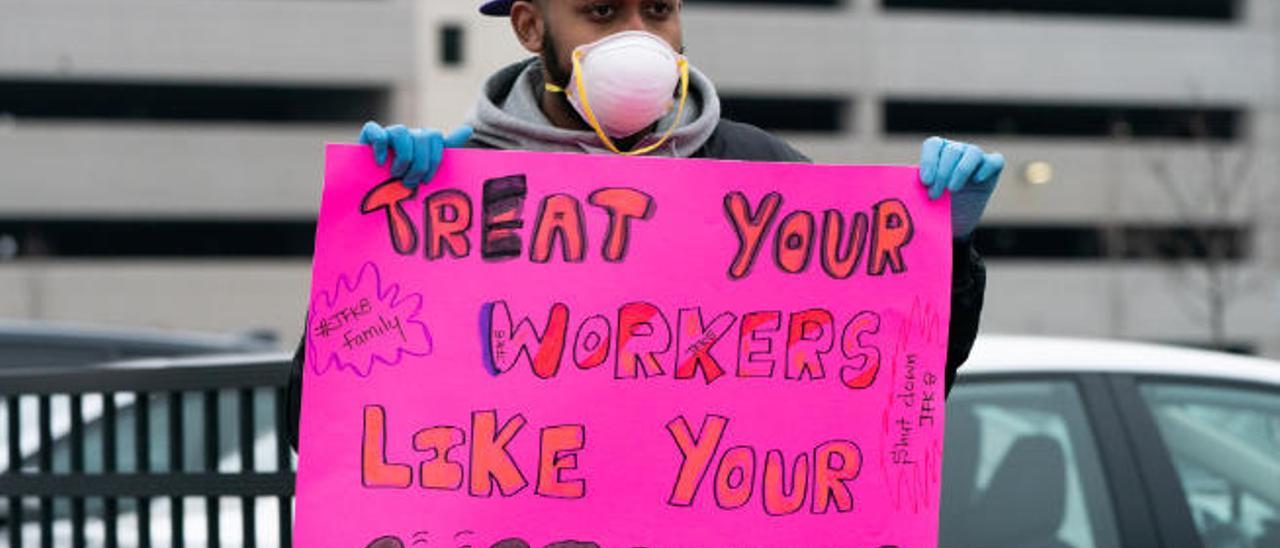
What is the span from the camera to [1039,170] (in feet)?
141

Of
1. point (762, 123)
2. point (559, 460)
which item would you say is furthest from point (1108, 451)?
point (762, 123)

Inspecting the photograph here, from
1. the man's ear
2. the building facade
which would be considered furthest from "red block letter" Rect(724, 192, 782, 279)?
the building facade

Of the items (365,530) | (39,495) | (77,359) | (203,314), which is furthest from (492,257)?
(203,314)

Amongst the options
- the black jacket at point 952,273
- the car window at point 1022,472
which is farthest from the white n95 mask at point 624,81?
the car window at point 1022,472

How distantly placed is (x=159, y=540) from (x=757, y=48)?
136 feet

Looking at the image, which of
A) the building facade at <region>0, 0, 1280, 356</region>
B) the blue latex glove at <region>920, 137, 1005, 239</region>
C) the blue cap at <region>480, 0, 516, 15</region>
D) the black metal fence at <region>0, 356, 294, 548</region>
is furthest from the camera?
the building facade at <region>0, 0, 1280, 356</region>

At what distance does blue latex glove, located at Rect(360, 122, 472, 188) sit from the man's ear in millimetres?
202

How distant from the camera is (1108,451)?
15.0ft

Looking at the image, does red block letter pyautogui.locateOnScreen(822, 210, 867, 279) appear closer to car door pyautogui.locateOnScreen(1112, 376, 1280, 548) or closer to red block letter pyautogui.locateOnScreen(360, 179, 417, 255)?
red block letter pyautogui.locateOnScreen(360, 179, 417, 255)

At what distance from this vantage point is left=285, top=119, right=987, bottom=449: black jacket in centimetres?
298

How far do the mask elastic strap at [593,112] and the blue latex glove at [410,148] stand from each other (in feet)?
0.54

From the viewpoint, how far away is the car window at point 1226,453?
458cm

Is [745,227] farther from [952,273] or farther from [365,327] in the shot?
[365,327]

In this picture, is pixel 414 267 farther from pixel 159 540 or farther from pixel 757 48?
pixel 757 48
